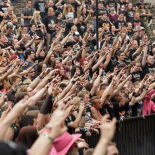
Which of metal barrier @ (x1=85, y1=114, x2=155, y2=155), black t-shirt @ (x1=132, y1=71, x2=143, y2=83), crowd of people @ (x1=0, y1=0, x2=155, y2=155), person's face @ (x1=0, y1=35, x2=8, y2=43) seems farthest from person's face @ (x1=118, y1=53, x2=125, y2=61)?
metal barrier @ (x1=85, y1=114, x2=155, y2=155)

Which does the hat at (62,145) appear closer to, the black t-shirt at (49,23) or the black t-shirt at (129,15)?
the black t-shirt at (49,23)

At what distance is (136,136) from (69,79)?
266 cm

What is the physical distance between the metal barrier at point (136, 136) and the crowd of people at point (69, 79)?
17.3 inches

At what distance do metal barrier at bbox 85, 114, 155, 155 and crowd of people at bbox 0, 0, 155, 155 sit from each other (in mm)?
440

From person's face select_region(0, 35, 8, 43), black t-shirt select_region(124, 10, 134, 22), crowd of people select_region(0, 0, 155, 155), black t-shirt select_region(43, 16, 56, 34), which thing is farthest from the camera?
black t-shirt select_region(124, 10, 134, 22)

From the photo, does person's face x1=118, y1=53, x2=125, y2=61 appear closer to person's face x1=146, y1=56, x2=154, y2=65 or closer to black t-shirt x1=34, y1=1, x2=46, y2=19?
person's face x1=146, y1=56, x2=154, y2=65

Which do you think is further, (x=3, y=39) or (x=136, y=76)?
(x=3, y=39)

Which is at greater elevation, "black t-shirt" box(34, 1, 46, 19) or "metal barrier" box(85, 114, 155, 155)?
"black t-shirt" box(34, 1, 46, 19)

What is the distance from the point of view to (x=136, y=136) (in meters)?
8.42

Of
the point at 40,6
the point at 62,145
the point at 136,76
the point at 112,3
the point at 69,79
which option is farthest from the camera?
the point at 112,3

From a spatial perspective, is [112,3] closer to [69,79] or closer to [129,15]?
[129,15]

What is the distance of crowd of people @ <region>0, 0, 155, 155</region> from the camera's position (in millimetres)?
4463

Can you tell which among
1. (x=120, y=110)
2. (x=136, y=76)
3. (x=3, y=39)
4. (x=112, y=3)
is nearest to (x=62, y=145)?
(x=120, y=110)

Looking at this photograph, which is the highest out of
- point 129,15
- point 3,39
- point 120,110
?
point 3,39
